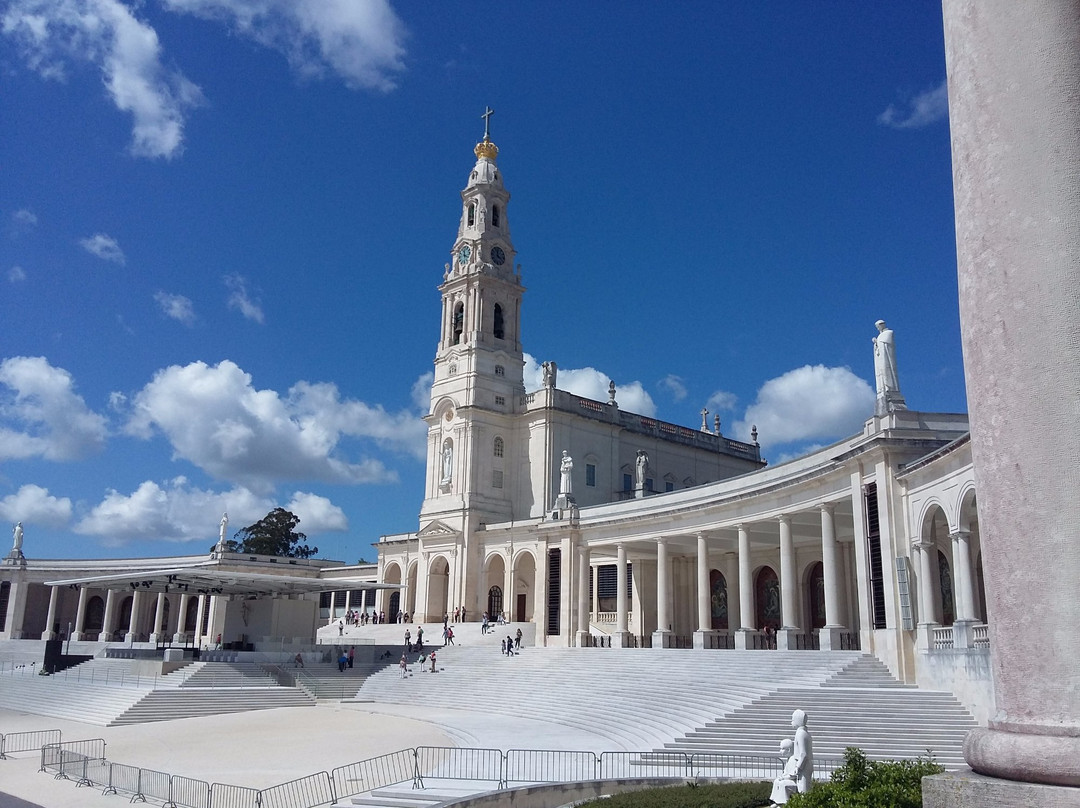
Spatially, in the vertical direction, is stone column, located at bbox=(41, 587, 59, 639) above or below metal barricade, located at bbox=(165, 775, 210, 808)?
above

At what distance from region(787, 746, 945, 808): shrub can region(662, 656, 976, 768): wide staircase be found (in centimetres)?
1154

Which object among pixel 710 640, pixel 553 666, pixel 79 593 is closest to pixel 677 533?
pixel 710 640

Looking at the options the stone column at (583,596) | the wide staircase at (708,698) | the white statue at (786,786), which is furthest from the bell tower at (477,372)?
the white statue at (786,786)

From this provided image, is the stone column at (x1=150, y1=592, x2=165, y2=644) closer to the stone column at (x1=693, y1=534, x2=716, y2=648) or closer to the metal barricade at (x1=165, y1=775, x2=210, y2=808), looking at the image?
the stone column at (x1=693, y1=534, x2=716, y2=648)

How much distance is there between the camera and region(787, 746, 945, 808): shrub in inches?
365

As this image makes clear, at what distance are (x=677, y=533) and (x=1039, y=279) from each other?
39172 mm

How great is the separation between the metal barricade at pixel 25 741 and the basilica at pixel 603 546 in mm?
14133

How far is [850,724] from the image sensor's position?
22.6 meters

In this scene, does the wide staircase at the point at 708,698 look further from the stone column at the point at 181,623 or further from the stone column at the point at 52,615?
the stone column at the point at 52,615

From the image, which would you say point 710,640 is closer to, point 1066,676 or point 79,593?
point 1066,676

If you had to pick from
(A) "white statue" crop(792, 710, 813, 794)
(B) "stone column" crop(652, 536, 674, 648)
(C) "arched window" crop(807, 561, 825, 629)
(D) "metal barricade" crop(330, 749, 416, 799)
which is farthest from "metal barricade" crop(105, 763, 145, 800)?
(C) "arched window" crop(807, 561, 825, 629)

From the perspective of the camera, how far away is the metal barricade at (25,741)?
25.5 meters

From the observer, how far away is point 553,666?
39.4 meters

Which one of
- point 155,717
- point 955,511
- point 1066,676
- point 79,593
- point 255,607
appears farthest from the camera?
point 79,593
